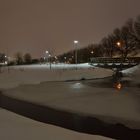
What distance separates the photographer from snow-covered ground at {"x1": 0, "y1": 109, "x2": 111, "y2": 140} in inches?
388

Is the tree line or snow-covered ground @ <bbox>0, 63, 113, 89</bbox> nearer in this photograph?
snow-covered ground @ <bbox>0, 63, 113, 89</bbox>

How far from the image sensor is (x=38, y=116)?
48.8 ft

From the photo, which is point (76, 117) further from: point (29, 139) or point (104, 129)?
point (29, 139)

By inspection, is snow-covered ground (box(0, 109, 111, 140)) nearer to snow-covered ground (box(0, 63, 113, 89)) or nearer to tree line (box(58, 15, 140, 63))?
snow-covered ground (box(0, 63, 113, 89))

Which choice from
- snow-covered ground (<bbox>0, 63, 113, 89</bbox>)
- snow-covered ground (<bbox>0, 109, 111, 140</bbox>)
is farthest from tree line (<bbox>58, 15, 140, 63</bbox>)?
snow-covered ground (<bbox>0, 109, 111, 140</bbox>)

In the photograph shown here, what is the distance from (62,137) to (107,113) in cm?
549

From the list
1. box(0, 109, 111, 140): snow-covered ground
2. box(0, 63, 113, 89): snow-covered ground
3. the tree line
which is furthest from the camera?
the tree line

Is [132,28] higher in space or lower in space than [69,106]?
higher

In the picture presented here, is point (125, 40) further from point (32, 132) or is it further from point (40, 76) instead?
point (32, 132)

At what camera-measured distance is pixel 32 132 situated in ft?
34.6

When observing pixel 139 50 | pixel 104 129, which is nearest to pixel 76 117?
pixel 104 129

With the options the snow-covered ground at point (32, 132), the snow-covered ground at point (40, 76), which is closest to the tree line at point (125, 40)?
the snow-covered ground at point (40, 76)

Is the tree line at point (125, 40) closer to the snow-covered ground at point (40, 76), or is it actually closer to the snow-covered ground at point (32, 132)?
the snow-covered ground at point (40, 76)

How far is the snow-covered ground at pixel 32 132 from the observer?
987 cm
